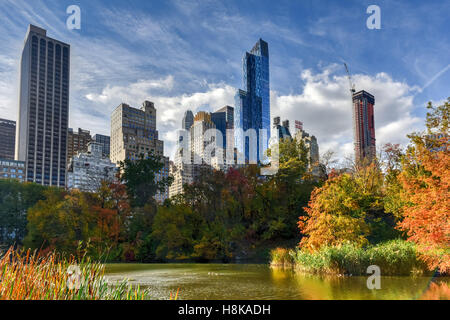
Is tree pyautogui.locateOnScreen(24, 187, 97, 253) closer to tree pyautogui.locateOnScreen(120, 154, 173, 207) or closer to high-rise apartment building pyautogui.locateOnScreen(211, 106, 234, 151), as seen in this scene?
tree pyautogui.locateOnScreen(120, 154, 173, 207)

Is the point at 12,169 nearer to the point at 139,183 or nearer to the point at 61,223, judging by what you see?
the point at 139,183

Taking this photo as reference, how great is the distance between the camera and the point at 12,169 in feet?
242

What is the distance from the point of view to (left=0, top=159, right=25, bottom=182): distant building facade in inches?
2783

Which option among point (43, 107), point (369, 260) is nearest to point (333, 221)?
point (369, 260)

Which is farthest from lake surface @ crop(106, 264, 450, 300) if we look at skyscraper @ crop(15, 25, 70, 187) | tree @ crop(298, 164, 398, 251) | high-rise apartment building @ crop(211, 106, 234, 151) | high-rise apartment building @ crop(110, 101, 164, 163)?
high-rise apartment building @ crop(211, 106, 234, 151)

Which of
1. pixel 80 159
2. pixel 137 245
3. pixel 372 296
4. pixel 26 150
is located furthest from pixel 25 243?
pixel 26 150

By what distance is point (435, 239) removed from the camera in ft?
30.4

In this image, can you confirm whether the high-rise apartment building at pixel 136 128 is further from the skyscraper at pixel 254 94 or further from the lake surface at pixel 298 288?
the skyscraper at pixel 254 94

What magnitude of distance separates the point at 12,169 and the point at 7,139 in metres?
36.7

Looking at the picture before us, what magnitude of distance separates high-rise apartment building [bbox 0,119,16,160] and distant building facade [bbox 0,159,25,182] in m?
31.6

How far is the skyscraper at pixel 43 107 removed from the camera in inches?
1849

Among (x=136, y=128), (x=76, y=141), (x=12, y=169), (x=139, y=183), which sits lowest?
(x=139, y=183)

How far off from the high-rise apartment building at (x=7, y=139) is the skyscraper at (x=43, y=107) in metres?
21.3

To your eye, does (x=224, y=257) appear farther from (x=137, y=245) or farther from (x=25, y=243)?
(x=25, y=243)
